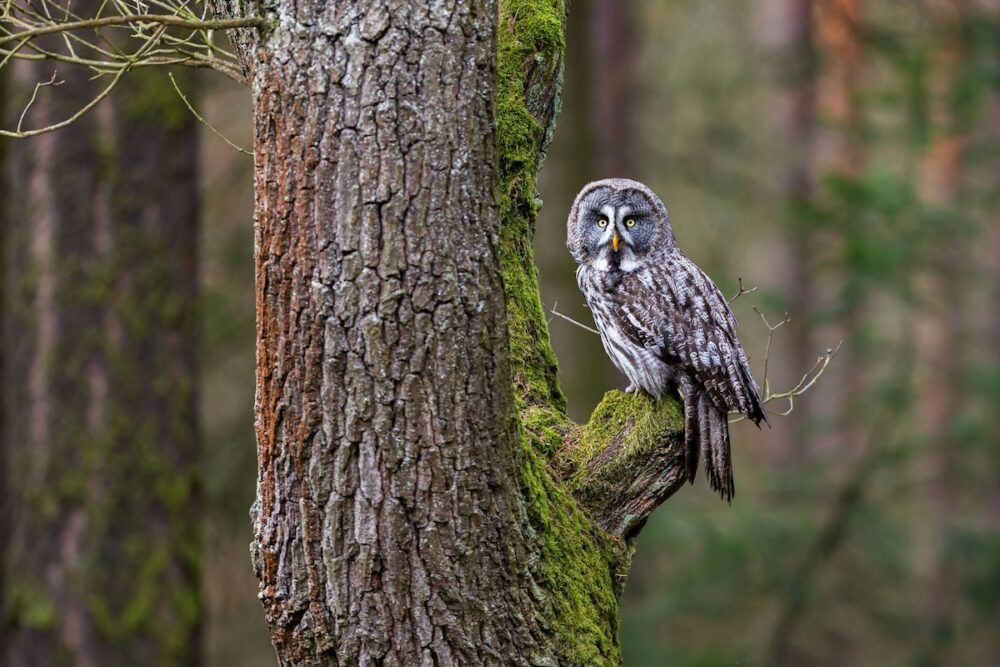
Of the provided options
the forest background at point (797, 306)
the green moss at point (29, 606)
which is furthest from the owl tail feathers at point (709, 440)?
the green moss at point (29, 606)

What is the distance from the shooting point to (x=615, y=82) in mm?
9414

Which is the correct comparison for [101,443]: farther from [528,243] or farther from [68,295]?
[528,243]

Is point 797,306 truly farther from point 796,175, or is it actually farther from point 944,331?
point 944,331

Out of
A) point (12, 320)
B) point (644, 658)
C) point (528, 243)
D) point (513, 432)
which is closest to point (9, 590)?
point (12, 320)

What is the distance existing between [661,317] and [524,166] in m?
0.82

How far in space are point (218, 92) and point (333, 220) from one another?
6614mm

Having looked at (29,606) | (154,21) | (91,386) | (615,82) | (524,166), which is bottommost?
(29,606)

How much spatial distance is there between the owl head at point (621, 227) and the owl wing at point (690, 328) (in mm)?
98

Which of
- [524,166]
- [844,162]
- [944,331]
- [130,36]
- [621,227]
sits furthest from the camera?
[844,162]

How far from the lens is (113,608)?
5941mm

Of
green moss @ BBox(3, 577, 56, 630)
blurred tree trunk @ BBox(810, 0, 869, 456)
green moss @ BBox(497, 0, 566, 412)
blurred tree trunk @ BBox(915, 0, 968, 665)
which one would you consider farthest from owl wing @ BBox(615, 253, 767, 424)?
blurred tree trunk @ BBox(915, 0, 968, 665)

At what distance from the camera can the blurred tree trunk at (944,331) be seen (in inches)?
368

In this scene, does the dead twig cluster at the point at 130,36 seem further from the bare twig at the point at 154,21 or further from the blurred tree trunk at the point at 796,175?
the blurred tree trunk at the point at 796,175

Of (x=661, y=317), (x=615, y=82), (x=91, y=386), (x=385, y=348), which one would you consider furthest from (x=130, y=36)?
(x=615, y=82)
